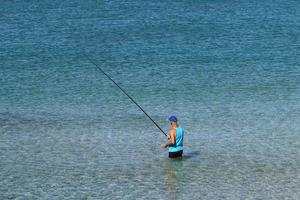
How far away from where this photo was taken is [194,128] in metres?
17.8

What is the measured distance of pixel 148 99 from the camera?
2056cm

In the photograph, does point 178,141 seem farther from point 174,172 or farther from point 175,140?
point 174,172

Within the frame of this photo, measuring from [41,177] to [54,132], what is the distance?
296cm

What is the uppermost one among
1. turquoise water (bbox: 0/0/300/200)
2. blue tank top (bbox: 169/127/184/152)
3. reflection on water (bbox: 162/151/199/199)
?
blue tank top (bbox: 169/127/184/152)

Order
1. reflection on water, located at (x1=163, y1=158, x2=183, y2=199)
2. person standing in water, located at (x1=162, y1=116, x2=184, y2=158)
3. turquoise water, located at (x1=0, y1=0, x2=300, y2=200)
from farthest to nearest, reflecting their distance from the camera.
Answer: person standing in water, located at (x1=162, y1=116, x2=184, y2=158) < turquoise water, located at (x1=0, y1=0, x2=300, y2=200) < reflection on water, located at (x1=163, y1=158, x2=183, y2=199)

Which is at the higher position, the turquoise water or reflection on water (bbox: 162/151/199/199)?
reflection on water (bbox: 162/151/199/199)

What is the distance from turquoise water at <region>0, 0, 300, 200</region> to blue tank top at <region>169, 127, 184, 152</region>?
296 mm

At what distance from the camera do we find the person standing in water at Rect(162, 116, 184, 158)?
14867mm

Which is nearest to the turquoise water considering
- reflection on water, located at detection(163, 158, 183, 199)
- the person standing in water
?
reflection on water, located at detection(163, 158, 183, 199)

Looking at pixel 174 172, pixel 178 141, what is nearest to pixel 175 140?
pixel 178 141

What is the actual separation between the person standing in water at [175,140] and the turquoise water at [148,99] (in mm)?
239

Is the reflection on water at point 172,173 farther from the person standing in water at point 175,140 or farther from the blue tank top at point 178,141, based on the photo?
the blue tank top at point 178,141

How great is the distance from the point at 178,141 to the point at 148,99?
5.57 m

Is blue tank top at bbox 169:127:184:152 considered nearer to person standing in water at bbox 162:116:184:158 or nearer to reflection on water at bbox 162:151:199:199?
person standing in water at bbox 162:116:184:158
